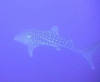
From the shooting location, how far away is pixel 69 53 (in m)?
3.81

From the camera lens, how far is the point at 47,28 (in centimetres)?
348

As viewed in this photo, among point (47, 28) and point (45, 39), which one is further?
point (47, 28)

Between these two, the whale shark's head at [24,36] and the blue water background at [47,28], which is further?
the blue water background at [47,28]

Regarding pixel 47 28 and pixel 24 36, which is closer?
pixel 24 36

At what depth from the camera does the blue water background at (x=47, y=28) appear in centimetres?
333

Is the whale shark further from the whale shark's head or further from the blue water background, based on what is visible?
the blue water background

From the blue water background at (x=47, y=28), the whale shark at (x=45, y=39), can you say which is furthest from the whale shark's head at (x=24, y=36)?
the blue water background at (x=47, y=28)

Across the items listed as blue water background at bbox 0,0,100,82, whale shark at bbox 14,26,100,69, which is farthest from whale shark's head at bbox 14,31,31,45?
blue water background at bbox 0,0,100,82

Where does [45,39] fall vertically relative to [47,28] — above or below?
below

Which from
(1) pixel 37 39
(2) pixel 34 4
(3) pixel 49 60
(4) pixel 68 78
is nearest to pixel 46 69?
(3) pixel 49 60

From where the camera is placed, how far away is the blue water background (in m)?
3.33

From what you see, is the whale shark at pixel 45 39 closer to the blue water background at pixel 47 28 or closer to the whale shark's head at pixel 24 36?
the whale shark's head at pixel 24 36

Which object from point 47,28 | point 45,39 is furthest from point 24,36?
point 47,28

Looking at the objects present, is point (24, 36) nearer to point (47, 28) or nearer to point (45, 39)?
point (45, 39)
